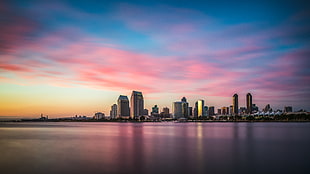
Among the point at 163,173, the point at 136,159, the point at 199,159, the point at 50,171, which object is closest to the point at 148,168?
the point at 163,173

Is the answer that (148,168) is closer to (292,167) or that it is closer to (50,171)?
(50,171)

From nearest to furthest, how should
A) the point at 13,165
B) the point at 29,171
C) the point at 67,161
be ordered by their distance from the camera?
1. the point at 29,171
2. the point at 13,165
3. the point at 67,161

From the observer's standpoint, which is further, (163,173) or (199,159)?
(199,159)

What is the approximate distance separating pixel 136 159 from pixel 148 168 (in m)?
5.73

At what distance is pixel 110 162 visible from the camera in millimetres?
31047

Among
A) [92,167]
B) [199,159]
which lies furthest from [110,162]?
[199,159]

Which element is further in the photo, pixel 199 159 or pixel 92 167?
pixel 199 159

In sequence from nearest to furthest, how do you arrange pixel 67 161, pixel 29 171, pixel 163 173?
pixel 163 173, pixel 29 171, pixel 67 161

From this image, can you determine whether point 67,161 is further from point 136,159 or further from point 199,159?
point 199,159

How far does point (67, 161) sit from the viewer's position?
3209 cm

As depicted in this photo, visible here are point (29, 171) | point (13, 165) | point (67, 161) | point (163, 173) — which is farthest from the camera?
point (67, 161)

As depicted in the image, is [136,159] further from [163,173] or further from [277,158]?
[277,158]

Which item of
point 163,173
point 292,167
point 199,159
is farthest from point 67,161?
point 292,167

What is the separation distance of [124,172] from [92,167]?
4820 mm
